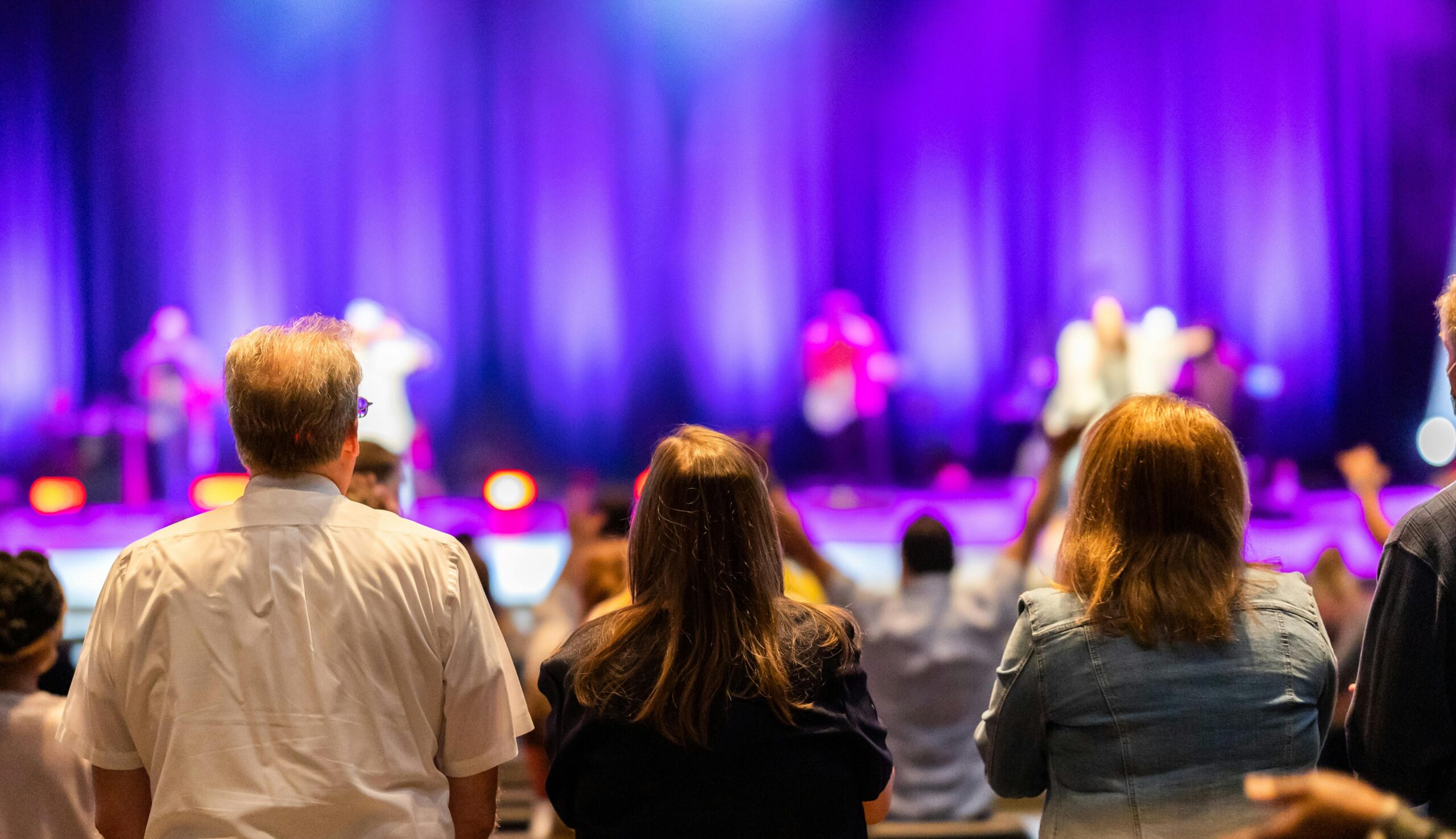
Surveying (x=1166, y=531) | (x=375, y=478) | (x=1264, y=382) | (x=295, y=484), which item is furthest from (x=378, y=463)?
(x=1264, y=382)

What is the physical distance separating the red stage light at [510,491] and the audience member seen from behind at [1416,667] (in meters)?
6.66

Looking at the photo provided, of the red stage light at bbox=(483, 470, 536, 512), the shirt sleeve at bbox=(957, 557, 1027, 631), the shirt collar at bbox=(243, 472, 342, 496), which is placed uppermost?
the shirt collar at bbox=(243, 472, 342, 496)

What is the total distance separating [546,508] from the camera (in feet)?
25.8

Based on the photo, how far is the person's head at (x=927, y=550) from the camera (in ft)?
8.35

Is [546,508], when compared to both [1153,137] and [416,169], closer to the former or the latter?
[416,169]

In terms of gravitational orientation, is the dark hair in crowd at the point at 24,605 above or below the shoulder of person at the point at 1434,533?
below

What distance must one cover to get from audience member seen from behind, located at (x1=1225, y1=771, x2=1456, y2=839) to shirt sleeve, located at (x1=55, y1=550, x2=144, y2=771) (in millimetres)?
1137

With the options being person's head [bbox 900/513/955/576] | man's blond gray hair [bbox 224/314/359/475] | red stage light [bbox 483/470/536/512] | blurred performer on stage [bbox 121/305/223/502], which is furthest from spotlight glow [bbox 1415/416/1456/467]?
man's blond gray hair [bbox 224/314/359/475]

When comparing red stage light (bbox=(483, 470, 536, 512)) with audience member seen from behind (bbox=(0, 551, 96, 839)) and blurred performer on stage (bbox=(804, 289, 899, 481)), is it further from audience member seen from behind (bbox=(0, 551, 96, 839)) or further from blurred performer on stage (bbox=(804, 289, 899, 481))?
audience member seen from behind (bbox=(0, 551, 96, 839))

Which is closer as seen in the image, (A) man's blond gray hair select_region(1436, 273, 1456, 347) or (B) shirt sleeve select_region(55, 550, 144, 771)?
(B) shirt sleeve select_region(55, 550, 144, 771)

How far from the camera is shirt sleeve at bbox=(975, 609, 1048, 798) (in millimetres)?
1396

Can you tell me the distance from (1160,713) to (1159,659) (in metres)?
0.06

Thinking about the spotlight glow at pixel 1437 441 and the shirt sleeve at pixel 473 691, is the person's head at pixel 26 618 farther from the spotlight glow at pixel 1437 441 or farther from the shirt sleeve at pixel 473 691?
the spotlight glow at pixel 1437 441

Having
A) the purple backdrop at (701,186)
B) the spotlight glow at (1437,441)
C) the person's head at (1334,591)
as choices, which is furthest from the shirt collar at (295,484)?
the spotlight glow at (1437,441)
